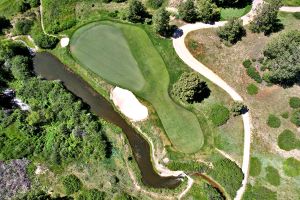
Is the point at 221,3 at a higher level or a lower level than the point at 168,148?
higher

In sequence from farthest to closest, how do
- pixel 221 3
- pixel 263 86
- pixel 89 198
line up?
1. pixel 221 3
2. pixel 263 86
3. pixel 89 198

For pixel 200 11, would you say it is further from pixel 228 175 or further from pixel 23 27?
pixel 23 27

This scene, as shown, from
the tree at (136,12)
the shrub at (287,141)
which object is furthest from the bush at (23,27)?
the shrub at (287,141)

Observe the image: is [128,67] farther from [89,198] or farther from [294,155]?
[294,155]

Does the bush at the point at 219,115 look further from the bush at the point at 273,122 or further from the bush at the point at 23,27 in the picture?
the bush at the point at 23,27

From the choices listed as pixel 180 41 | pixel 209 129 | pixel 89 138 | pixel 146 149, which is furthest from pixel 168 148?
pixel 180 41

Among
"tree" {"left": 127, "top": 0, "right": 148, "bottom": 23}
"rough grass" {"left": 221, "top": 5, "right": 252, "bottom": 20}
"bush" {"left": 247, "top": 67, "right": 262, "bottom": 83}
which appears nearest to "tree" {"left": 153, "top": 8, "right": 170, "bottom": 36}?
"tree" {"left": 127, "top": 0, "right": 148, "bottom": 23}
